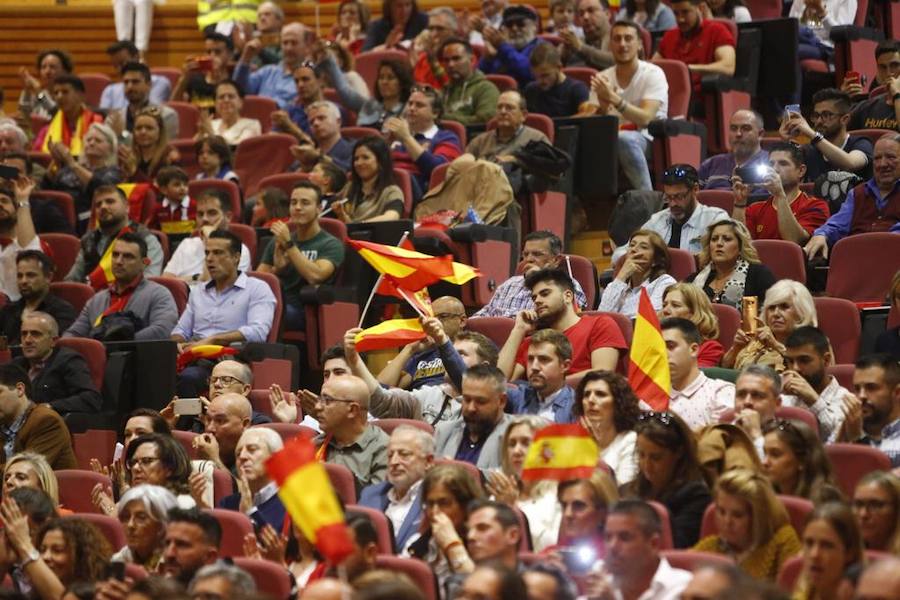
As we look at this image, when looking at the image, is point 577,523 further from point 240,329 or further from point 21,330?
point 21,330

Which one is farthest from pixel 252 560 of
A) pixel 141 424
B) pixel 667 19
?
pixel 667 19

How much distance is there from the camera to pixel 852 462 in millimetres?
4453

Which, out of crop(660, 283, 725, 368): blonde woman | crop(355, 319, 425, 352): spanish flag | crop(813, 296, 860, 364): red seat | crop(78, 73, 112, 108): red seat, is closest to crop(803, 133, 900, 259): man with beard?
crop(813, 296, 860, 364): red seat

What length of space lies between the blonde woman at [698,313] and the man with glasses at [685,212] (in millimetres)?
690

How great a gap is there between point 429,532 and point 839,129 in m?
3.17

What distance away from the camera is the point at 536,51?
26.2ft

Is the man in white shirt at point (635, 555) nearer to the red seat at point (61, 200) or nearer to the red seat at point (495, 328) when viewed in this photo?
the red seat at point (495, 328)

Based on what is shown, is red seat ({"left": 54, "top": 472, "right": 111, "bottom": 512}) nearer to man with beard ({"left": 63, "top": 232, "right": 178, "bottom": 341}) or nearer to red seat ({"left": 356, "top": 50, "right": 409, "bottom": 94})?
man with beard ({"left": 63, "top": 232, "right": 178, "bottom": 341})

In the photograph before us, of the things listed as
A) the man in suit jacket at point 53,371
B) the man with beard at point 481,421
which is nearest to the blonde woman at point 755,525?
the man with beard at point 481,421

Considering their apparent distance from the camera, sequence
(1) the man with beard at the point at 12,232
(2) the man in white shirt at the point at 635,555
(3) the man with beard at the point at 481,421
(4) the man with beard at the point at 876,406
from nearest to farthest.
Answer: (2) the man in white shirt at the point at 635,555 < (4) the man with beard at the point at 876,406 < (3) the man with beard at the point at 481,421 < (1) the man with beard at the point at 12,232

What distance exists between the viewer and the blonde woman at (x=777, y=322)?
213 inches

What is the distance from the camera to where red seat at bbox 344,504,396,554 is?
14.1ft

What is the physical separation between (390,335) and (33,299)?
170 centimetres

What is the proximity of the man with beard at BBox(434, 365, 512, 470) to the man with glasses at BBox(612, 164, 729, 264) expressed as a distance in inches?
58.7
